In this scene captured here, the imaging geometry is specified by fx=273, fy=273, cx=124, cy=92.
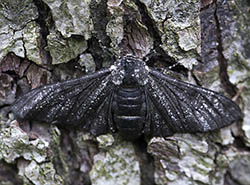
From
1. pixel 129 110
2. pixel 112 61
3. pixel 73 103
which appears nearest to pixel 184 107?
pixel 129 110

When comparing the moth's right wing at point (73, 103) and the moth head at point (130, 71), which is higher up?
the moth head at point (130, 71)

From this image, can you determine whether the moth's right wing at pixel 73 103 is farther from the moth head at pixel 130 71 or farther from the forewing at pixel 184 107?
the forewing at pixel 184 107

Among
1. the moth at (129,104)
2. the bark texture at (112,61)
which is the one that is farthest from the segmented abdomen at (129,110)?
the bark texture at (112,61)

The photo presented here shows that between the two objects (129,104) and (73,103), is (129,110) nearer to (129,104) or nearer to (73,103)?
(129,104)

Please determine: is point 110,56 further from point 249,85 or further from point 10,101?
point 249,85

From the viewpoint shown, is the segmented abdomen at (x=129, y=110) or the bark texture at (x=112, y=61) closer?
the bark texture at (x=112, y=61)

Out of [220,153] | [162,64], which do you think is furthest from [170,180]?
[162,64]
